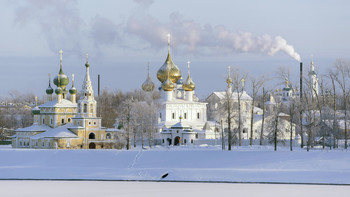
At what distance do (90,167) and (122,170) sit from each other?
2.28m

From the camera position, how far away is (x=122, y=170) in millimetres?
33531

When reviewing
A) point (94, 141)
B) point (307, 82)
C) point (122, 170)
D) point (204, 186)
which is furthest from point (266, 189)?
point (94, 141)

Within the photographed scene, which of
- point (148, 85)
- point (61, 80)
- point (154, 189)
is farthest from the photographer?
point (148, 85)

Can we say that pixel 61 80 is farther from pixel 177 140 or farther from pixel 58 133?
pixel 177 140

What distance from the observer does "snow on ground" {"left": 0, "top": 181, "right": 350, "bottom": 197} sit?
82.7ft

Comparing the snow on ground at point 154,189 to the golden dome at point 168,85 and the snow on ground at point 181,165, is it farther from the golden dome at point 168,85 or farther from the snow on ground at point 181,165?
the golden dome at point 168,85

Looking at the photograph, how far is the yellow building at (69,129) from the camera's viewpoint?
51406mm

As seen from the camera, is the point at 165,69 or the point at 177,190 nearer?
the point at 177,190

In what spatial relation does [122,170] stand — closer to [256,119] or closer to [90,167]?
[90,167]

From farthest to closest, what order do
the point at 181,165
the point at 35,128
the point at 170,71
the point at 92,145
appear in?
the point at 170,71
the point at 35,128
the point at 92,145
the point at 181,165

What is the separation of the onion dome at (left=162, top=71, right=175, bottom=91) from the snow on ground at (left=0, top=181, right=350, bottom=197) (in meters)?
36.3

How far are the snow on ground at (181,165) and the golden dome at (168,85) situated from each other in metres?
28.5

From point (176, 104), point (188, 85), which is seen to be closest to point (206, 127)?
point (176, 104)

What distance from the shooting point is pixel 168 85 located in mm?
66562
